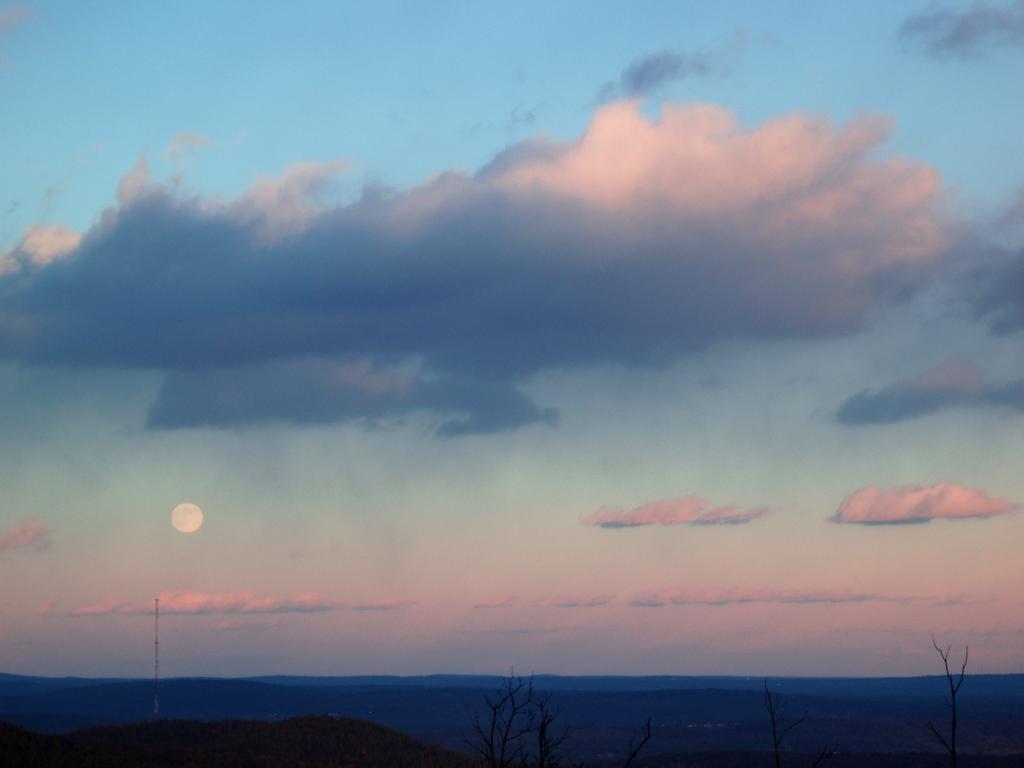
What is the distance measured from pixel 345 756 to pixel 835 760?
88.9 m

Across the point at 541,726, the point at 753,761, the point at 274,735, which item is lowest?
the point at 753,761

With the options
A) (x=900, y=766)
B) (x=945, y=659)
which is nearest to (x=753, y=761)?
(x=900, y=766)

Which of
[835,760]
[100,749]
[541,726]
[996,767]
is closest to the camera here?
[541,726]

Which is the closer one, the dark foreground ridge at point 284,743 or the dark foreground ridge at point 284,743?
the dark foreground ridge at point 284,743

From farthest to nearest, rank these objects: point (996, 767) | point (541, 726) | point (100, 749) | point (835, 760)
→ 1. point (835, 760)
2. point (996, 767)
3. point (100, 749)
4. point (541, 726)

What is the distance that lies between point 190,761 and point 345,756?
1276 inches

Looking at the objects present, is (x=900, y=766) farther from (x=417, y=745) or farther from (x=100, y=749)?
(x=100, y=749)

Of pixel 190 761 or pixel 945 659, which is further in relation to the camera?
pixel 190 761

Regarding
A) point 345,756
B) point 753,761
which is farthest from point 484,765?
point 753,761

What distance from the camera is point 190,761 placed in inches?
4193

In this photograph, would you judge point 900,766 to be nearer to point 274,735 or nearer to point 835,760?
point 835,760

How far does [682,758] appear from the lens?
196m

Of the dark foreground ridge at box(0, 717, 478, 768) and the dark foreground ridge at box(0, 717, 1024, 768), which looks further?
the dark foreground ridge at box(0, 717, 478, 768)

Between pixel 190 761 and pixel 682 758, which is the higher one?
pixel 190 761
